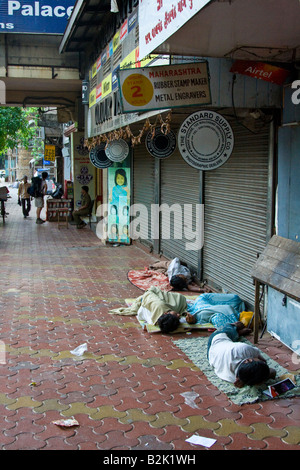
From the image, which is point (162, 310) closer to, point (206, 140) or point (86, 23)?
point (206, 140)

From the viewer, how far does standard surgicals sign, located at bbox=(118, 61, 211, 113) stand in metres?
6.61

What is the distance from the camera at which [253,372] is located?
508cm

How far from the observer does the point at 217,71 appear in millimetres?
6719

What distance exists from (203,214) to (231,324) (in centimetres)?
323

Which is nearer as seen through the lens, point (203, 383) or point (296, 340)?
point (203, 383)

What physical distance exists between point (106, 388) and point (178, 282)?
4117mm

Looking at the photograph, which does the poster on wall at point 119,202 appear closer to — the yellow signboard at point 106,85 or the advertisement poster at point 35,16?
the yellow signboard at point 106,85

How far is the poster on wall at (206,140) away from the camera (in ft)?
22.8

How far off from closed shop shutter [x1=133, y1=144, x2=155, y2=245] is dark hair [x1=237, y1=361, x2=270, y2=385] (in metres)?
8.59

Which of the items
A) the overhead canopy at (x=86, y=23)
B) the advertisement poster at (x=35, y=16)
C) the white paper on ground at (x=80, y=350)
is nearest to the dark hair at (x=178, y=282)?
the white paper on ground at (x=80, y=350)

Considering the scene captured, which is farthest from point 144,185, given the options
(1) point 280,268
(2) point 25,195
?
(2) point 25,195
